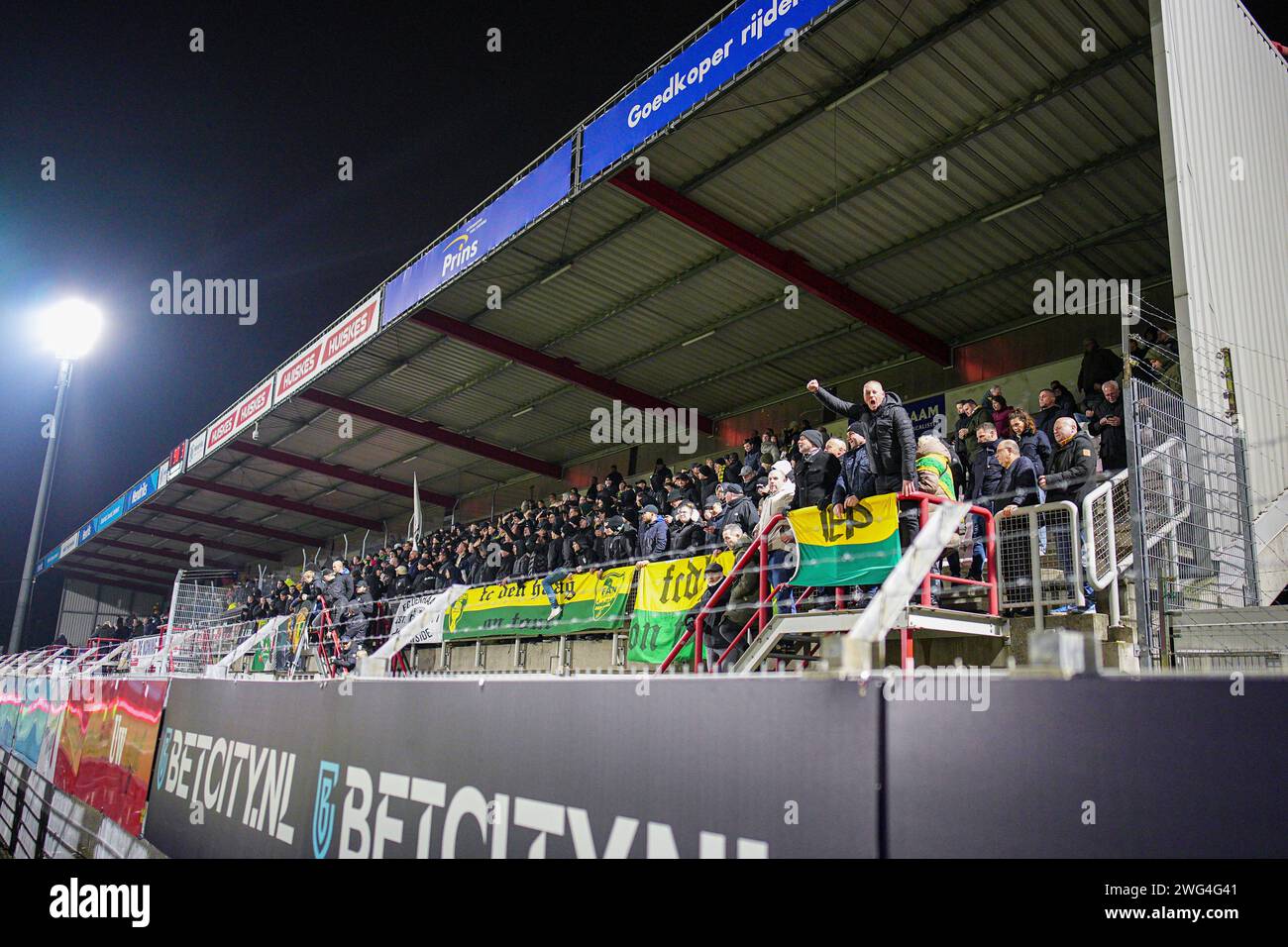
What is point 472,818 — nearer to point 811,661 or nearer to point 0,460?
point 811,661

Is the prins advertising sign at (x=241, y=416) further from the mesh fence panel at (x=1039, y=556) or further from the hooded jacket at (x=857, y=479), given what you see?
the mesh fence panel at (x=1039, y=556)

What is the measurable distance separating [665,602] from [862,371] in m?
8.65

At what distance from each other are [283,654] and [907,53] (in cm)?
1396

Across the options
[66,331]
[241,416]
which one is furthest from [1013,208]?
[66,331]

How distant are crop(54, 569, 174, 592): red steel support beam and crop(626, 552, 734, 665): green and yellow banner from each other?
45.0m

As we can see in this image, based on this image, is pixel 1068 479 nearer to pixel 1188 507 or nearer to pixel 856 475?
pixel 1188 507

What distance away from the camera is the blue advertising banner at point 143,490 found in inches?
1075

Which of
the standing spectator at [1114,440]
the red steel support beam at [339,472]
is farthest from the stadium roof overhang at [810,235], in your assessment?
the standing spectator at [1114,440]

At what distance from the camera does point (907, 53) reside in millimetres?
8805

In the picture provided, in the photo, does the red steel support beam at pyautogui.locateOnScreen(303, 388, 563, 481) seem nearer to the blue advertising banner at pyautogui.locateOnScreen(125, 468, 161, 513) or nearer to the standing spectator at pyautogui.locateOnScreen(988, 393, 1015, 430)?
the blue advertising banner at pyautogui.locateOnScreen(125, 468, 161, 513)

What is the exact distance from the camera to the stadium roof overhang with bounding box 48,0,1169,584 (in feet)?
29.1
